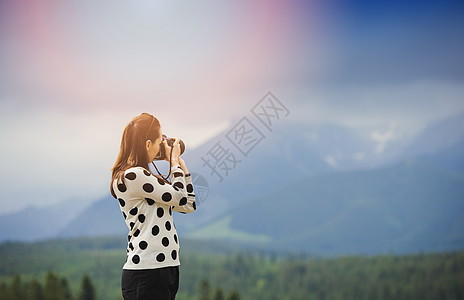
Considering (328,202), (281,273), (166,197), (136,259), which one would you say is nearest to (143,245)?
(136,259)

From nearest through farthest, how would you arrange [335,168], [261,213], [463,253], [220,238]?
[463,253] < [220,238] < [261,213] < [335,168]

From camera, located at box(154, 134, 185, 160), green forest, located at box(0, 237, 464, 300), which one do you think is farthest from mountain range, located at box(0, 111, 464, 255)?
camera, located at box(154, 134, 185, 160)

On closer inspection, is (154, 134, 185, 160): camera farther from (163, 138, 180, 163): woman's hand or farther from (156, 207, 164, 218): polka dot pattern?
(156, 207, 164, 218): polka dot pattern

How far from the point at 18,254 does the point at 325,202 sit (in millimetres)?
77138

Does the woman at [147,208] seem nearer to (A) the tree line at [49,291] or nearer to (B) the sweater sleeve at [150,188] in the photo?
(B) the sweater sleeve at [150,188]

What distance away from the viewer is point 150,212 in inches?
69.7

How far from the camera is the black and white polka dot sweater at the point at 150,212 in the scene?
5.70 feet

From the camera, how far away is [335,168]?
398 feet

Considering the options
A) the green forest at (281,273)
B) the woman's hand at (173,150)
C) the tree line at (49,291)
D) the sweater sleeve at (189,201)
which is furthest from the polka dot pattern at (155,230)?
the green forest at (281,273)

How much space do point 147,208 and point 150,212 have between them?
0.02 meters

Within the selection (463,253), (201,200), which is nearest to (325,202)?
(463,253)

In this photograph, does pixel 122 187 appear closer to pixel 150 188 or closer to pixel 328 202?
pixel 150 188

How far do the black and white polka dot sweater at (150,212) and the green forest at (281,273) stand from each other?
44.6 meters

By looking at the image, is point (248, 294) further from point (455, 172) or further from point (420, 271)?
point (455, 172)
